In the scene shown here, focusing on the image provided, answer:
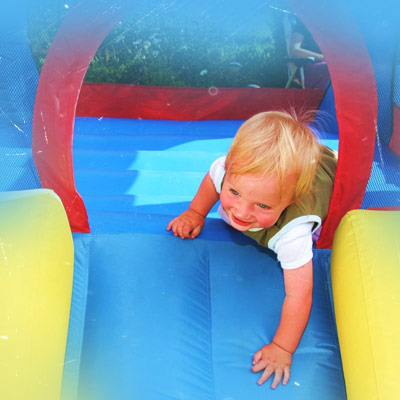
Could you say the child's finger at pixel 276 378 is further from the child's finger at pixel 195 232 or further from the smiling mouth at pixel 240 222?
the child's finger at pixel 195 232

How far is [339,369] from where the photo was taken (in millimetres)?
1075

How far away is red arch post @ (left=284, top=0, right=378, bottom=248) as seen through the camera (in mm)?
1112

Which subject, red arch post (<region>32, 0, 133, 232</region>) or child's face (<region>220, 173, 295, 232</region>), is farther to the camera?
red arch post (<region>32, 0, 133, 232</region>)

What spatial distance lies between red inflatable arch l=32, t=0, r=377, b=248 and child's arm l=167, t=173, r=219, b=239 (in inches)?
12.3

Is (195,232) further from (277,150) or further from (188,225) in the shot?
(277,150)

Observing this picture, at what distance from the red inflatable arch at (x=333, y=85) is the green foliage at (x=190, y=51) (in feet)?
5.04

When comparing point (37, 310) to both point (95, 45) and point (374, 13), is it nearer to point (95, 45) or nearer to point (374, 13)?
point (95, 45)

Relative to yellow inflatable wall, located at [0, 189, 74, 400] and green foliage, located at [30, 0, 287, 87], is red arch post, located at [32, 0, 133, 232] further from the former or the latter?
green foliage, located at [30, 0, 287, 87]

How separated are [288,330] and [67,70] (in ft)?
2.80

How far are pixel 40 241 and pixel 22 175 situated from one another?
0.40m

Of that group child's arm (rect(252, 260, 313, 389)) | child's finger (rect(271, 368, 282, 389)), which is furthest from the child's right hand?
child's finger (rect(271, 368, 282, 389))

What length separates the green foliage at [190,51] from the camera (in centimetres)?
294

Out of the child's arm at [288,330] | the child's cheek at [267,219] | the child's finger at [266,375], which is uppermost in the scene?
the child's cheek at [267,219]

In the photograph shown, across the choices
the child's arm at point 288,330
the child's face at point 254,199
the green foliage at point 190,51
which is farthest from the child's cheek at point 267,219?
the green foliage at point 190,51
